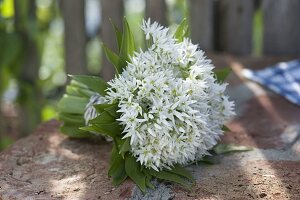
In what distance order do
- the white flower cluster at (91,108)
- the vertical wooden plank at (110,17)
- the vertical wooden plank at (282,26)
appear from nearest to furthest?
the white flower cluster at (91,108), the vertical wooden plank at (110,17), the vertical wooden plank at (282,26)

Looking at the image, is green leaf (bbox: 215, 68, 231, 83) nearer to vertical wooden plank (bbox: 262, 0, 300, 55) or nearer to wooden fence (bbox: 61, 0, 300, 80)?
wooden fence (bbox: 61, 0, 300, 80)

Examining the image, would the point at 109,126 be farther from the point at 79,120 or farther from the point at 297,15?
the point at 297,15

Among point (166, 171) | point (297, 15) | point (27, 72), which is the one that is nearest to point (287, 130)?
point (166, 171)

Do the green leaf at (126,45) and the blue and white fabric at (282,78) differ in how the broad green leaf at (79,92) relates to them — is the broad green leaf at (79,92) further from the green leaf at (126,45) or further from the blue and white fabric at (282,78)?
the blue and white fabric at (282,78)

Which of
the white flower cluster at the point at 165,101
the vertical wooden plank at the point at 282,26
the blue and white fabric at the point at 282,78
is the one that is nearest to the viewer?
the white flower cluster at the point at 165,101

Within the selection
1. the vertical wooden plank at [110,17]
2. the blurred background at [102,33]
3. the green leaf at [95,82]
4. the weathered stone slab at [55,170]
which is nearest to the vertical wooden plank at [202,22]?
the blurred background at [102,33]

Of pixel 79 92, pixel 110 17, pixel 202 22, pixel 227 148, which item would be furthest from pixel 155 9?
pixel 227 148

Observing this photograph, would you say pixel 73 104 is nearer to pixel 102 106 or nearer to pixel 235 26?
pixel 102 106
